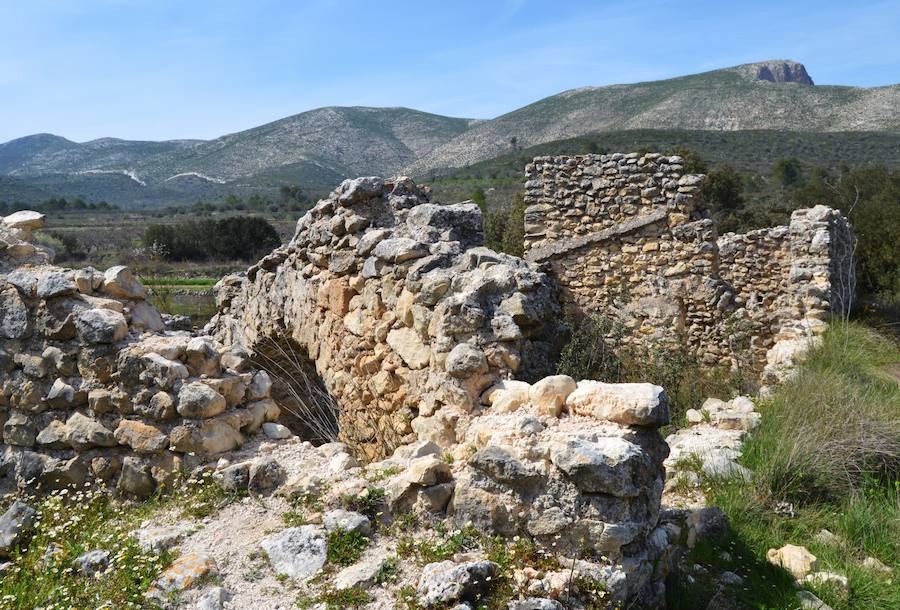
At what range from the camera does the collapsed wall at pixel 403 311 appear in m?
4.71

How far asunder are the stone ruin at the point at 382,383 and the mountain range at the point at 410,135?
53535 mm

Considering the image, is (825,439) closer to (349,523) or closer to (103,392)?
(349,523)

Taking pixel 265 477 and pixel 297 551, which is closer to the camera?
pixel 297 551

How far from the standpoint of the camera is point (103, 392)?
14.5 ft

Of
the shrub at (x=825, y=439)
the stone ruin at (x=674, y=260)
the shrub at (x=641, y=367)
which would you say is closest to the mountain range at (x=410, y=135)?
the stone ruin at (x=674, y=260)

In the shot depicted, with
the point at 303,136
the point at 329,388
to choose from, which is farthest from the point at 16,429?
the point at 303,136

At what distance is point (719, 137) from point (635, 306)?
41200 mm

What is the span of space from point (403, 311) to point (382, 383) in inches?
28.3

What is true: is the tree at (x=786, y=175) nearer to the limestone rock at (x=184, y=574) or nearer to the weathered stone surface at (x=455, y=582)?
the weathered stone surface at (x=455, y=582)

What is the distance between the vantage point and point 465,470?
3.36 meters

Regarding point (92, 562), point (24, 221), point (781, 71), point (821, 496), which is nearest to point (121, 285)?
point (24, 221)

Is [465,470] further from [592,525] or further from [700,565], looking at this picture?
[700,565]

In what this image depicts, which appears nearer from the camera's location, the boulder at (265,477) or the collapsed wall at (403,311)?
the boulder at (265,477)

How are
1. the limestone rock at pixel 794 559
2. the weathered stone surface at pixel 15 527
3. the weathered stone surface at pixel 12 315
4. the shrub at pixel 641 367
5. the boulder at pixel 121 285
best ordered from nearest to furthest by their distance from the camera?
the limestone rock at pixel 794 559, the weathered stone surface at pixel 15 527, the weathered stone surface at pixel 12 315, the boulder at pixel 121 285, the shrub at pixel 641 367
